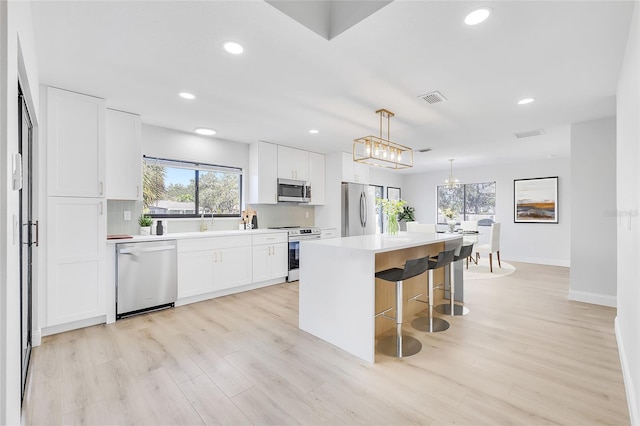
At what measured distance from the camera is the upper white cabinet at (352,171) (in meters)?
5.72

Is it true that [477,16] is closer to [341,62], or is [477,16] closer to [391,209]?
[341,62]

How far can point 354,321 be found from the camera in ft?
8.18

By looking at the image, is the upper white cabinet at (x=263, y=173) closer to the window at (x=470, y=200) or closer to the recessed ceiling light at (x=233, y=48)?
the recessed ceiling light at (x=233, y=48)

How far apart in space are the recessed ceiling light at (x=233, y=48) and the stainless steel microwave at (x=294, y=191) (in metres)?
3.01

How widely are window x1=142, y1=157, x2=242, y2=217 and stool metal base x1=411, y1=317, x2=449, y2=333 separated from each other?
3288 mm

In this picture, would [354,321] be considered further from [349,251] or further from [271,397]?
[271,397]

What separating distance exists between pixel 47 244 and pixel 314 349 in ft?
8.80

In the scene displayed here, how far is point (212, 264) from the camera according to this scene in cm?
403

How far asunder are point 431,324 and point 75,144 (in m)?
4.02

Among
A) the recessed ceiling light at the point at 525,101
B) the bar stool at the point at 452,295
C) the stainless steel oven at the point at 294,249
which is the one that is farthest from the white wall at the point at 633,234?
the stainless steel oven at the point at 294,249

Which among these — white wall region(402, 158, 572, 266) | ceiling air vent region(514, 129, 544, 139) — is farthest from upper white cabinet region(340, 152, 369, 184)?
white wall region(402, 158, 572, 266)

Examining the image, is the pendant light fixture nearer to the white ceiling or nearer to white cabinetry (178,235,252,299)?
the white ceiling

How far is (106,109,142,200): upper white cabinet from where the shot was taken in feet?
11.2

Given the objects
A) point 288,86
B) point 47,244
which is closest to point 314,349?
point 288,86
